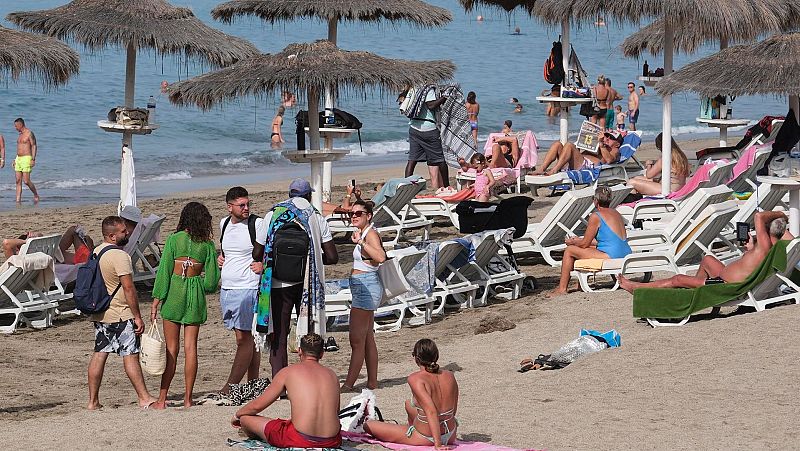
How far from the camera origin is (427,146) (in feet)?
50.3

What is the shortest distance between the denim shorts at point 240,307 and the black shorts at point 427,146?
332 inches

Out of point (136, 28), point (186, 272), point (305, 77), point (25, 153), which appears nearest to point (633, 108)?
point (25, 153)

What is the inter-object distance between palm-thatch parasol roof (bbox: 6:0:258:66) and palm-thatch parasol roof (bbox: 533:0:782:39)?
406cm

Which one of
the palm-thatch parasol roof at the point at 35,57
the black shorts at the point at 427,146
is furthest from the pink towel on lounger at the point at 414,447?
the black shorts at the point at 427,146

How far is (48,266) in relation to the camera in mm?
9539

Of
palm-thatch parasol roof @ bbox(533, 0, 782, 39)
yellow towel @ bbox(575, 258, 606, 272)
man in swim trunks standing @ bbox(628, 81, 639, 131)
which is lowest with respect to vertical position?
yellow towel @ bbox(575, 258, 606, 272)

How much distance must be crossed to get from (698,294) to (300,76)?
12.3ft

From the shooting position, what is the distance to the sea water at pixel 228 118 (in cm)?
2300

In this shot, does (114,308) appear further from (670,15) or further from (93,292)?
(670,15)

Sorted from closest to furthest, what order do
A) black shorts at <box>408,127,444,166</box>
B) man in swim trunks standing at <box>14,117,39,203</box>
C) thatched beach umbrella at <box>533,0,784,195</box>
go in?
thatched beach umbrella at <box>533,0,784,195</box>, black shorts at <box>408,127,444,166</box>, man in swim trunks standing at <box>14,117,39,203</box>

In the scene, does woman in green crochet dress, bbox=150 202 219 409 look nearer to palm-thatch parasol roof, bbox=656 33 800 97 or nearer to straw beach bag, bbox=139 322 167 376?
straw beach bag, bbox=139 322 167 376

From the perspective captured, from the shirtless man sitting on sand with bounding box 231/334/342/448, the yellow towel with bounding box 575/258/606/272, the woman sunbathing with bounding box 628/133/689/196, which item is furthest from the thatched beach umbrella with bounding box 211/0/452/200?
the shirtless man sitting on sand with bounding box 231/334/342/448

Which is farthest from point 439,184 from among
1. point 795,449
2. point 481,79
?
point 481,79

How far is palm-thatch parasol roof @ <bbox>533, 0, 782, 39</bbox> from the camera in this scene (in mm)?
13711
